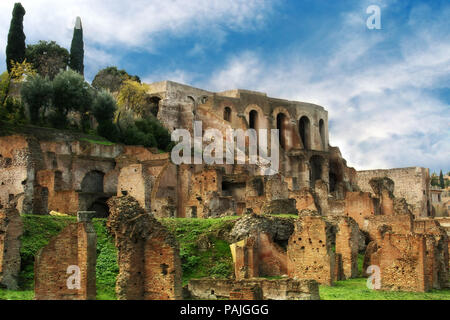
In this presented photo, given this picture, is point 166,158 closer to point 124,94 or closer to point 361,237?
point 361,237

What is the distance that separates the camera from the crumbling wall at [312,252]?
19.3 m

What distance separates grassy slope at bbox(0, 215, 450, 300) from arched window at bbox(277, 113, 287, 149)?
1249 inches

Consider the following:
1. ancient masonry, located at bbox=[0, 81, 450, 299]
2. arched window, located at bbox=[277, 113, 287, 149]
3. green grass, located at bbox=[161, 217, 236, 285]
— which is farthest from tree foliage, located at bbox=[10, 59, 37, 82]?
green grass, located at bbox=[161, 217, 236, 285]

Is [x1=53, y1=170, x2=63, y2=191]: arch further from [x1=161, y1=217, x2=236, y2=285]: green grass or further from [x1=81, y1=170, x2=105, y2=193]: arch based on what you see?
[x1=161, y1=217, x2=236, y2=285]: green grass

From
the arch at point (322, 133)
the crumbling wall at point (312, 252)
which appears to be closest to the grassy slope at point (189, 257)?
the crumbling wall at point (312, 252)

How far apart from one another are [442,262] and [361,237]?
7952mm

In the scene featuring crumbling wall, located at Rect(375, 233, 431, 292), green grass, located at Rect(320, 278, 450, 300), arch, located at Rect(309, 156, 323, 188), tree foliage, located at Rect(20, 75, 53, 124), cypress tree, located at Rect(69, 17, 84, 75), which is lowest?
green grass, located at Rect(320, 278, 450, 300)

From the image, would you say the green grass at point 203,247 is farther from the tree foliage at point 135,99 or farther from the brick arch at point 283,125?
the brick arch at point 283,125

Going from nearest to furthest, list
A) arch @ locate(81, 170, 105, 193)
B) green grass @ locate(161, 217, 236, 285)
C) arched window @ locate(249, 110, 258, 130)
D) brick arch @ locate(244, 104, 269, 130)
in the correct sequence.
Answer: green grass @ locate(161, 217, 236, 285) < arch @ locate(81, 170, 105, 193) < brick arch @ locate(244, 104, 269, 130) < arched window @ locate(249, 110, 258, 130)

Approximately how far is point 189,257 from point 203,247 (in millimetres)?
1034

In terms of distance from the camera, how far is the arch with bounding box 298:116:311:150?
190 feet

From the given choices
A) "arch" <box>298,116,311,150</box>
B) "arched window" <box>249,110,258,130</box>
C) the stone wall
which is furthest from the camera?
"arch" <box>298,116,311,150</box>

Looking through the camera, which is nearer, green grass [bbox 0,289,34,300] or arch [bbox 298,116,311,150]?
green grass [bbox 0,289,34,300]

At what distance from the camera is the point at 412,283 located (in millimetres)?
17797
